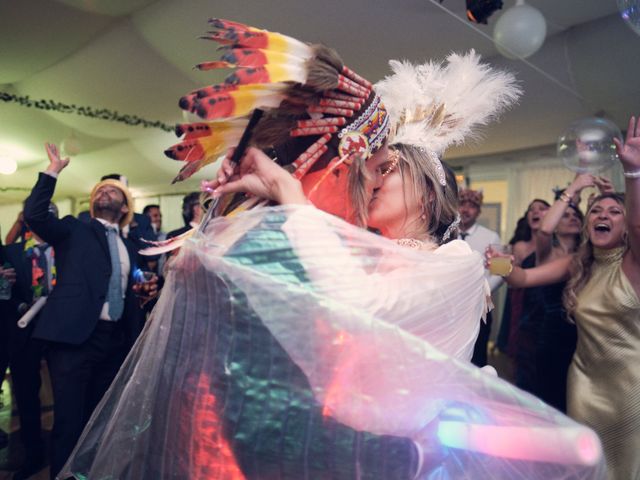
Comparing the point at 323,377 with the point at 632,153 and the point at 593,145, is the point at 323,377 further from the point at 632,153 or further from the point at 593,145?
the point at 593,145

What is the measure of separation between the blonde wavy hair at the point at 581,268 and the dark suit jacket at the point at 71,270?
2.61 meters

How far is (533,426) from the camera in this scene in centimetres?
79

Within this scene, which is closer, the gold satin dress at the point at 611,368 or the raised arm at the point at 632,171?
the raised arm at the point at 632,171

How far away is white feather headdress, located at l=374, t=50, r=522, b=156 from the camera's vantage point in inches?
55.7

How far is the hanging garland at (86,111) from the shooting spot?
17.9ft

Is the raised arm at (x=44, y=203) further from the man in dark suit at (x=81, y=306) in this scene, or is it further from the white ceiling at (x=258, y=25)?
the white ceiling at (x=258, y=25)

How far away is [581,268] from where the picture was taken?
8.22 feet

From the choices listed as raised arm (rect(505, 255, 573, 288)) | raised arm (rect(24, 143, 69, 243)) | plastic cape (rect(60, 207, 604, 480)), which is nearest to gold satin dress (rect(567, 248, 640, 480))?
raised arm (rect(505, 255, 573, 288))

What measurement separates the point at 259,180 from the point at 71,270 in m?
2.21

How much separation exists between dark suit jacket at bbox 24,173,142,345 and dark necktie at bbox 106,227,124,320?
0.17ft

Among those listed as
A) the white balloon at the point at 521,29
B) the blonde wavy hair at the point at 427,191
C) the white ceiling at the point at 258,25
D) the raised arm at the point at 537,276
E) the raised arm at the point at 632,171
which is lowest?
the raised arm at the point at 537,276

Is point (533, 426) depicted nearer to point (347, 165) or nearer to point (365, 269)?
point (365, 269)

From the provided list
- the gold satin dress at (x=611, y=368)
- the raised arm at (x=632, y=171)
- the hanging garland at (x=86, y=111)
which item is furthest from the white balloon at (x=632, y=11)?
the hanging garland at (x=86, y=111)

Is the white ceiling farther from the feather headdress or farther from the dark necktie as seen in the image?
the feather headdress
